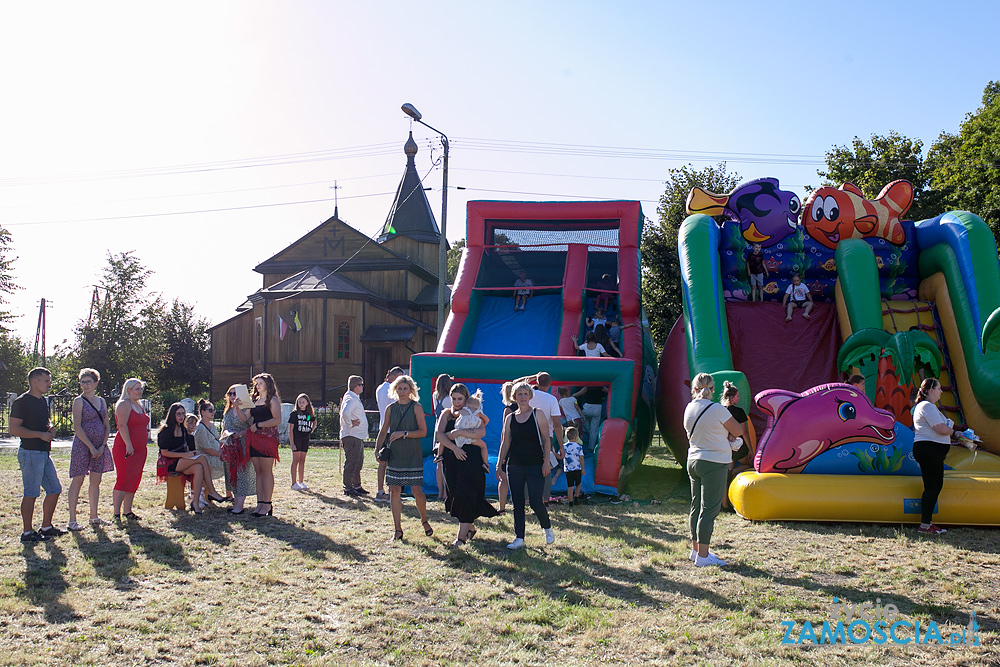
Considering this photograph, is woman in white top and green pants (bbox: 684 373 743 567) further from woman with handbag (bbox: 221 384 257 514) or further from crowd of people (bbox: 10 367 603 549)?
woman with handbag (bbox: 221 384 257 514)

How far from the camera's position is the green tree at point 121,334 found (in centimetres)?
3381

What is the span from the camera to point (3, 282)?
106 feet

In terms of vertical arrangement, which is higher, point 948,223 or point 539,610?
point 948,223

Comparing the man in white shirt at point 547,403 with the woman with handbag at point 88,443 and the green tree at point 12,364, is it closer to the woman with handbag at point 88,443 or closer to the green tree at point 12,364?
the woman with handbag at point 88,443

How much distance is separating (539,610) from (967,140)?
24.5 m

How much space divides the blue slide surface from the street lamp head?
6.58 metres

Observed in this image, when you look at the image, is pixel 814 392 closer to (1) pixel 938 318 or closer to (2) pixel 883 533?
(2) pixel 883 533

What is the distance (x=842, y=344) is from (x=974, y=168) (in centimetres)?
1433

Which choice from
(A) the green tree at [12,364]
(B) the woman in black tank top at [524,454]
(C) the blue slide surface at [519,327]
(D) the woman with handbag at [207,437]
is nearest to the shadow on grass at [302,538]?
(D) the woman with handbag at [207,437]

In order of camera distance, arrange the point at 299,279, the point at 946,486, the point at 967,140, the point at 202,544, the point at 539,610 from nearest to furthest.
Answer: the point at 539,610 → the point at 202,544 → the point at 946,486 → the point at 967,140 → the point at 299,279

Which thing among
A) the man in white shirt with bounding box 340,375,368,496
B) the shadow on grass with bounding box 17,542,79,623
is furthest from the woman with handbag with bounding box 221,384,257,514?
the shadow on grass with bounding box 17,542,79,623

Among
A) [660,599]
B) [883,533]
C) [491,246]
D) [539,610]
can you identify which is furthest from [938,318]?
[539,610]

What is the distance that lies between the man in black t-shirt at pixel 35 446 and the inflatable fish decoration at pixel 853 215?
9.96m

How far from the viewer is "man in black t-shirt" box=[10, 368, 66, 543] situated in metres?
6.59
